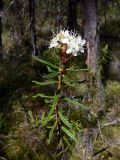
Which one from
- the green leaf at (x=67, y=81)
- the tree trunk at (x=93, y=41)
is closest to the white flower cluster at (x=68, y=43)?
the green leaf at (x=67, y=81)

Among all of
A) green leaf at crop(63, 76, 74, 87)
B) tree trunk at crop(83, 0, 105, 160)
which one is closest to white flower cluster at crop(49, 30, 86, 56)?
green leaf at crop(63, 76, 74, 87)

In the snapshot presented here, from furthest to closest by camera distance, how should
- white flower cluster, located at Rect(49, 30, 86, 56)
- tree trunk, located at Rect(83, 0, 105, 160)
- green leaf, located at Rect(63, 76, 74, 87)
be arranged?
tree trunk, located at Rect(83, 0, 105, 160) < green leaf, located at Rect(63, 76, 74, 87) < white flower cluster, located at Rect(49, 30, 86, 56)

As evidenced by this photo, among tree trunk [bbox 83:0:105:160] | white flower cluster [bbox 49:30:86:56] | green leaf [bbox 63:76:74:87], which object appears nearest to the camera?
white flower cluster [bbox 49:30:86:56]

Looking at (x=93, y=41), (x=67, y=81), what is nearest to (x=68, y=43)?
(x=67, y=81)

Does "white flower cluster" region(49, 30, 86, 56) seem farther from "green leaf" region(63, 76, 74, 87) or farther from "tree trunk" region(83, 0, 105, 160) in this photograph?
"tree trunk" region(83, 0, 105, 160)

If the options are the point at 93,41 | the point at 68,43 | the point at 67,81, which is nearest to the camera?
the point at 68,43

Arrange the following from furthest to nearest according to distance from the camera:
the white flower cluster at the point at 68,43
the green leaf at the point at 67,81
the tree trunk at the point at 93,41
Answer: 1. the tree trunk at the point at 93,41
2. the green leaf at the point at 67,81
3. the white flower cluster at the point at 68,43

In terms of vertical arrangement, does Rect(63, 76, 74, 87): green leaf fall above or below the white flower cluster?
below

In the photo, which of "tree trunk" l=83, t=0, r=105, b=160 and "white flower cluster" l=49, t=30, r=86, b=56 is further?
"tree trunk" l=83, t=0, r=105, b=160

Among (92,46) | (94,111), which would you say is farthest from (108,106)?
(92,46)

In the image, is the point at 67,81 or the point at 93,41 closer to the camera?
the point at 67,81

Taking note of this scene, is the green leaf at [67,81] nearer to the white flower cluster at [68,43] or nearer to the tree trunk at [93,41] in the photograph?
the white flower cluster at [68,43]

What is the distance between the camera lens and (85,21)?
6.66 metres

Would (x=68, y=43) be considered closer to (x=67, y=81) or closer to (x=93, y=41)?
(x=67, y=81)
